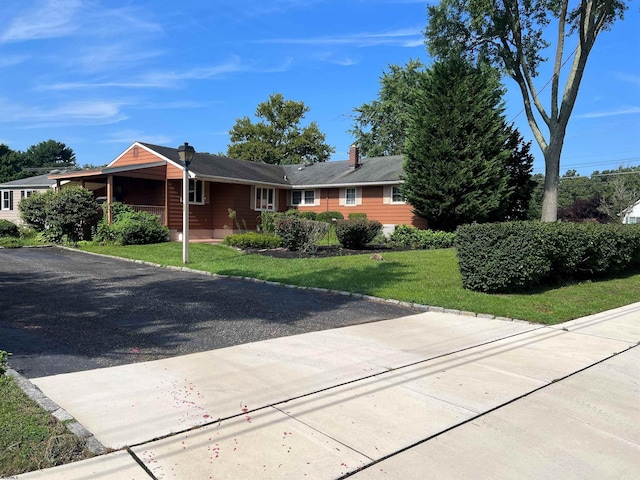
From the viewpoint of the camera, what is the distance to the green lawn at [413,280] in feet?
27.1

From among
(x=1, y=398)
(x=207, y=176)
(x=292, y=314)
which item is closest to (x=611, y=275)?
(x=292, y=314)

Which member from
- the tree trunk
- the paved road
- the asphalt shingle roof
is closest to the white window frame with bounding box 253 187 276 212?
the asphalt shingle roof

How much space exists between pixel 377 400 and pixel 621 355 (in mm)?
3647

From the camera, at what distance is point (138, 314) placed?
22.5 feet

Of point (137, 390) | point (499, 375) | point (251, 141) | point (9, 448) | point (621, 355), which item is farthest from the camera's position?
point (251, 141)

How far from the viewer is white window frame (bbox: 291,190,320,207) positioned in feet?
87.2

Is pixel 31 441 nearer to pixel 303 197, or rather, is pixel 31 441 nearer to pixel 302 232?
pixel 302 232

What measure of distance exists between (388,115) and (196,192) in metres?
27.9

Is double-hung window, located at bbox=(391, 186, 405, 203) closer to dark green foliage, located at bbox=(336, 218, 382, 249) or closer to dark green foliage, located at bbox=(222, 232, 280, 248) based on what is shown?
dark green foliage, located at bbox=(336, 218, 382, 249)

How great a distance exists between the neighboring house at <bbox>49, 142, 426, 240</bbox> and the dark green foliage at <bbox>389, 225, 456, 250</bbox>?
3.97 m

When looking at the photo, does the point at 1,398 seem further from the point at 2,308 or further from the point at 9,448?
the point at 2,308

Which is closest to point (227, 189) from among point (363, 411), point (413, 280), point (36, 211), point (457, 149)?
point (36, 211)

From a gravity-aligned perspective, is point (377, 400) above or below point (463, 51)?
below

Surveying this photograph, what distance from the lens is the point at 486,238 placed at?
29.5ft
